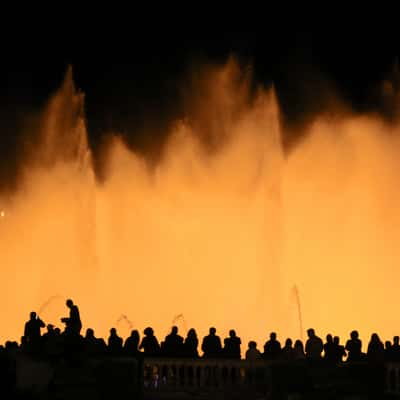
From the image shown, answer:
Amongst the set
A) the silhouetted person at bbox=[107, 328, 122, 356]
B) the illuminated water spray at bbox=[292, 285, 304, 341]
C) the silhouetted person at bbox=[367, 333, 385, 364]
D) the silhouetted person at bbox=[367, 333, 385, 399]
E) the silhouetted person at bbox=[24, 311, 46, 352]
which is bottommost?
the silhouetted person at bbox=[367, 333, 385, 399]

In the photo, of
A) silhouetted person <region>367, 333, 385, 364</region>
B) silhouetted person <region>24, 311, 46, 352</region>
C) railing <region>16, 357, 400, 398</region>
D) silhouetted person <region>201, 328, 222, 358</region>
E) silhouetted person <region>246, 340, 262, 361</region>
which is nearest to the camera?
railing <region>16, 357, 400, 398</region>

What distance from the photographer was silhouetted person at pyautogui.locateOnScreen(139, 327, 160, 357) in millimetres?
31328

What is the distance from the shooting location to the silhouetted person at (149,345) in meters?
31.3

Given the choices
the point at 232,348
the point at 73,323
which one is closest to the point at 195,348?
the point at 232,348

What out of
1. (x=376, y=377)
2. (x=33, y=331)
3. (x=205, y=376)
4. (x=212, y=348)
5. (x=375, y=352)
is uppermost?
(x=33, y=331)

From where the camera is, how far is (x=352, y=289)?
5228 cm

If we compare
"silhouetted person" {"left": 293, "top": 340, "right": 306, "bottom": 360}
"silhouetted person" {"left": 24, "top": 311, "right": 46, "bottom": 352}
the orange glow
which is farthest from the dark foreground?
the orange glow

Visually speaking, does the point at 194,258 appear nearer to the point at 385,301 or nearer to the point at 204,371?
the point at 385,301

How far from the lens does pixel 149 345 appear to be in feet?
103

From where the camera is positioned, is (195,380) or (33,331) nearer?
(195,380)

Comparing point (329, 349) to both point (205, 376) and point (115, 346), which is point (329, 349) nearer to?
point (205, 376)

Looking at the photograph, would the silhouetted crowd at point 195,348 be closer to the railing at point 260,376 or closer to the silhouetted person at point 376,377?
the silhouetted person at point 376,377

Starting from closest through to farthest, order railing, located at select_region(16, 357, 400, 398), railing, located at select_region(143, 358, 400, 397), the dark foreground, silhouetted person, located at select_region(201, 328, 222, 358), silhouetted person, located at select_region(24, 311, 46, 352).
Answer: the dark foreground, railing, located at select_region(16, 357, 400, 398), railing, located at select_region(143, 358, 400, 397), silhouetted person, located at select_region(201, 328, 222, 358), silhouetted person, located at select_region(24, 311, 46, 352)

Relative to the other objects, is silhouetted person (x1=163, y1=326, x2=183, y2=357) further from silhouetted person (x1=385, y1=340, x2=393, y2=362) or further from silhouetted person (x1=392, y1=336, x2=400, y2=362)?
silhouetted person (x1=392, y1=336, x2=400, y2=362)
